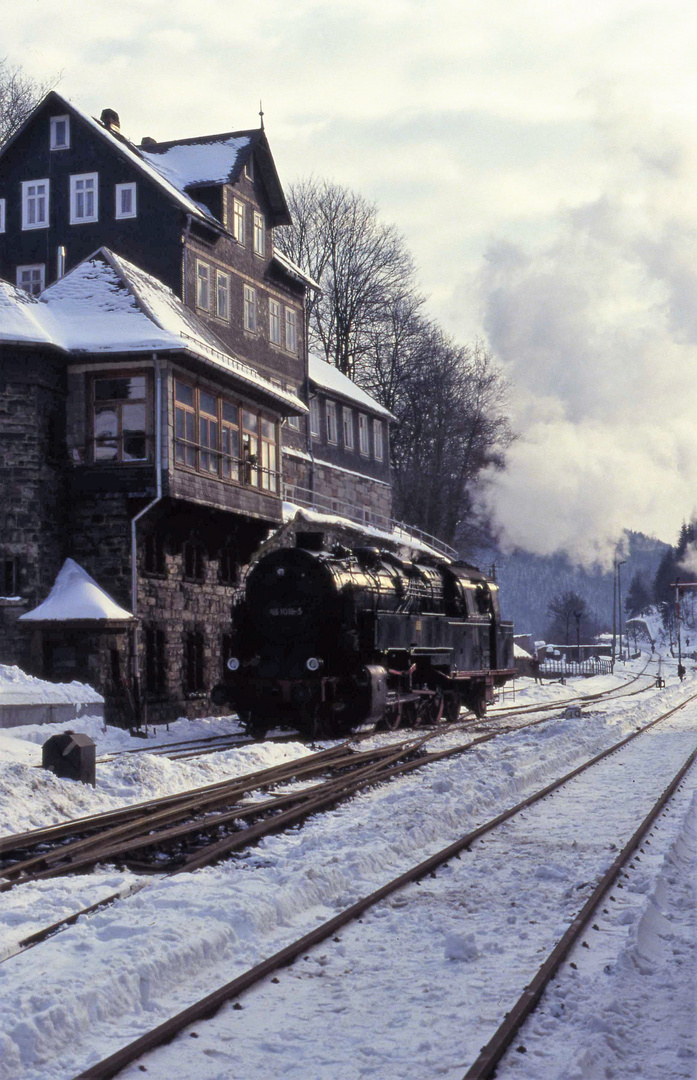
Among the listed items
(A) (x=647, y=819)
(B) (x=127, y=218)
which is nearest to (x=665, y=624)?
(B) (x=127, y=218)

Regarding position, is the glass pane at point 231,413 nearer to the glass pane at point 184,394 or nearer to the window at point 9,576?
the glass pane at point 184,394

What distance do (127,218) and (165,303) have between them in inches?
209

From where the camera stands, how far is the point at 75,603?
924 inches

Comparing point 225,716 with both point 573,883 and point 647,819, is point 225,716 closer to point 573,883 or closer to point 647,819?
point 647,819

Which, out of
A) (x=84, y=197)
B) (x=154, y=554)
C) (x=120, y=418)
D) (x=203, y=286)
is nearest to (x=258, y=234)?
(x=203, y=286)

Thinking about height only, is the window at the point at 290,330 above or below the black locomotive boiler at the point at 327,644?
above

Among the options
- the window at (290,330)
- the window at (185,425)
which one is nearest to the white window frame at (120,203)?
the window at (290,330)

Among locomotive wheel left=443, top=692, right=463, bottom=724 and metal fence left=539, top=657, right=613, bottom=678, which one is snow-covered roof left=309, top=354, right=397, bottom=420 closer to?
locomotive wheel left=443, top=692, right=463, bottom=724

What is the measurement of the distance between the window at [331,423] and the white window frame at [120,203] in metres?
13.8

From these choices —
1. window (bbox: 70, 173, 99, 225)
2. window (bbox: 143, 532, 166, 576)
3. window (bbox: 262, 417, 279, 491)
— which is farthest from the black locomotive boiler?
window (bbox: 70, 173, 99, 225)

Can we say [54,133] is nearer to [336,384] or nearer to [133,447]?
[133,447]

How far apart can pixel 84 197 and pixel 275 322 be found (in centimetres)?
754

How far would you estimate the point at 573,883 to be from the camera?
8.73m

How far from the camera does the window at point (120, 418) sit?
81.1 feet
